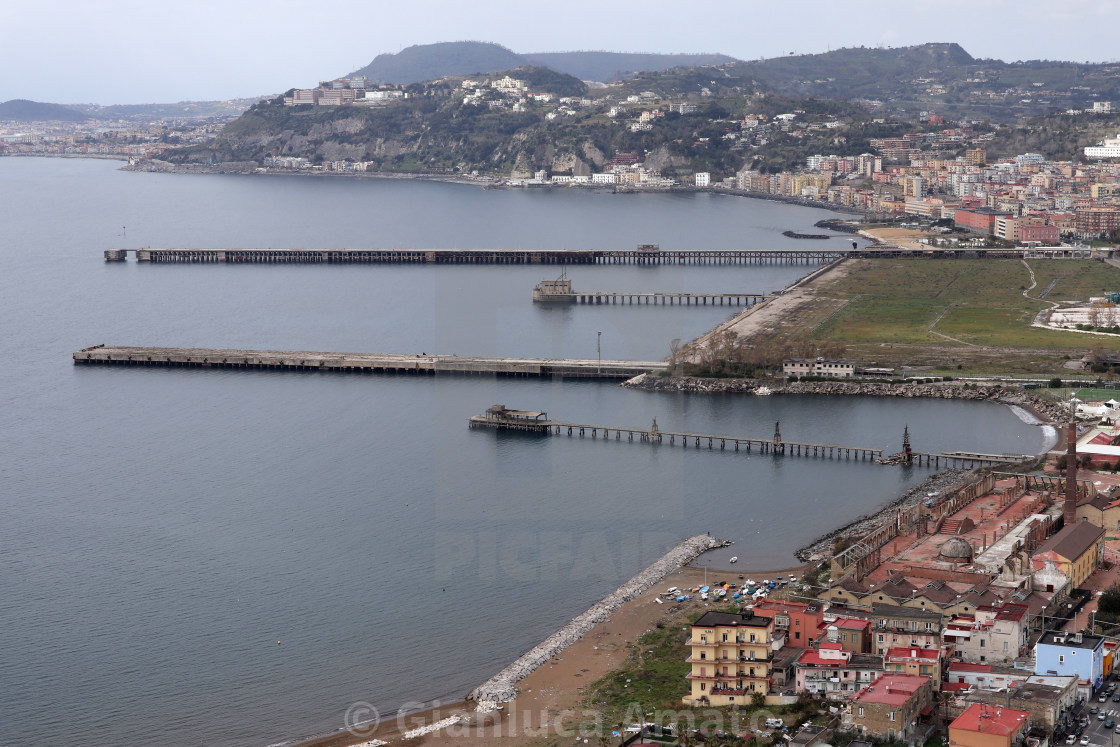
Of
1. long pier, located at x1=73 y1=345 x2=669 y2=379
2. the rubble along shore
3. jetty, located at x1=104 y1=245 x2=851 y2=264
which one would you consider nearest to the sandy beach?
the rubble along shore

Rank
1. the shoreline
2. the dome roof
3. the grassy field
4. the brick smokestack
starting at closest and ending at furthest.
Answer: the dome roof < the brick smokestack < the grassy field < the shoreline

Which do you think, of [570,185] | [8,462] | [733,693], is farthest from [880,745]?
[570,185]

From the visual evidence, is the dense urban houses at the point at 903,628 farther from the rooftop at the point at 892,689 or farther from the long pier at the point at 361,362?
the long pier at the point at 361,362

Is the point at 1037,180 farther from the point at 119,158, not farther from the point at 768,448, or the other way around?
the point at 119,158

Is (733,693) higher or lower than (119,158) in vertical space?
lower

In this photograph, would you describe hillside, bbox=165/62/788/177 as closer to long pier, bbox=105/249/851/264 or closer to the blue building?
long pier, bbox=105/249/851/264
